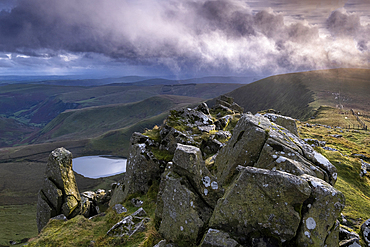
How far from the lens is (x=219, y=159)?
18875 mm

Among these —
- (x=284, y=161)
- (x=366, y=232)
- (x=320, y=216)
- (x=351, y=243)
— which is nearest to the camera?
(x=320, y=216)

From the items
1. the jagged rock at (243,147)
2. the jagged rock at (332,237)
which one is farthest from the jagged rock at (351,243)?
the jagged rock at (243,147)

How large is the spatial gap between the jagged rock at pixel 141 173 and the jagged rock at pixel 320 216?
18253 mm

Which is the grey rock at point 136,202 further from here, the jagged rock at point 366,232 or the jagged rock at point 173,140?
the jagged rock at point 366,232

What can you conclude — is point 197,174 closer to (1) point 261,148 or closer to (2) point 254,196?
(2) point 254,196

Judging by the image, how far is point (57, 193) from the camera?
27641mm

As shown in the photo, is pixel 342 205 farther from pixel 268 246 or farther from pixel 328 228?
pixel 268 246

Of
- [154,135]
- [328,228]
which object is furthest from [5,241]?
[328,228]

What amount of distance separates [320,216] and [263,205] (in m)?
2.82

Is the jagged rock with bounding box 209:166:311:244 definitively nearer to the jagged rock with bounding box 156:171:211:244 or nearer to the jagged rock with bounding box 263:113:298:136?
the jagged rock with bounding box 156:171:211:244

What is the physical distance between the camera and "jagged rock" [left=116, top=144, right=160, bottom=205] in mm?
25156

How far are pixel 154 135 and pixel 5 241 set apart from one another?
87.5 metres

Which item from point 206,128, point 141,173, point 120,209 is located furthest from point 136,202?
point 206,128

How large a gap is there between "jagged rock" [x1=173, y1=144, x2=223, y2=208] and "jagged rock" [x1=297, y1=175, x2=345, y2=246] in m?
5.23
